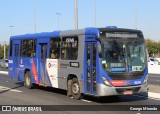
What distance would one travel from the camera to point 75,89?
14.8 meters

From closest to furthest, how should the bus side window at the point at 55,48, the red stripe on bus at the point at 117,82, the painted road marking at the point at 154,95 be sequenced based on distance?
1. the red stripe on bus at the point at 117,82
2. the painted road marking at the point at 154,95
3. the bus side window at the point at 55,48

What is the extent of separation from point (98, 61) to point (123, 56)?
1009 millimetres

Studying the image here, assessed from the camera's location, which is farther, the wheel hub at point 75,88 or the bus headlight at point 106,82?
the wheel hub at point 75,88

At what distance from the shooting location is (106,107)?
40.7 ft

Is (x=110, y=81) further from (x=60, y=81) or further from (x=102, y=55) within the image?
(x=60, y=81)

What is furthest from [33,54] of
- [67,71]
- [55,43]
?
[67,71]

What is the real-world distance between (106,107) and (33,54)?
289 inches

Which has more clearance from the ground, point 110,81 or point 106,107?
point 110,81

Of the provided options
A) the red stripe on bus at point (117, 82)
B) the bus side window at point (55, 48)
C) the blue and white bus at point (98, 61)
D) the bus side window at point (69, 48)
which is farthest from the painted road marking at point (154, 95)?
the bus side window at point (55, 48)

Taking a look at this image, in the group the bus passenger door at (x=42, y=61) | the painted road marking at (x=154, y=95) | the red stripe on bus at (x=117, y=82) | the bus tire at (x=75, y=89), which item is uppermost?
the bus passenger door at (x=42, y=61)

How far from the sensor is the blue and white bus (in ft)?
43.2

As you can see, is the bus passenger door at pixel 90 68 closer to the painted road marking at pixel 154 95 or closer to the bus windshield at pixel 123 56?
the bus windshield at pixel 123 56

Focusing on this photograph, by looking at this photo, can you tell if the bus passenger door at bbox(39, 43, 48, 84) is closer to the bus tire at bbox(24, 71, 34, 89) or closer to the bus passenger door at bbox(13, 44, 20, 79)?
the bus tire at bbox(24, 71, 34, 89)

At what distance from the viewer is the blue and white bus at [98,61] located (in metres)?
13.2
